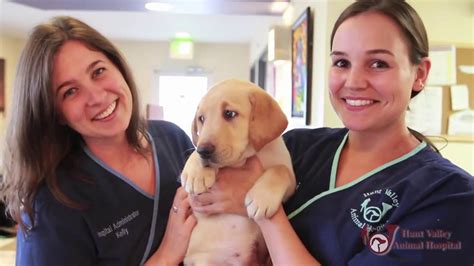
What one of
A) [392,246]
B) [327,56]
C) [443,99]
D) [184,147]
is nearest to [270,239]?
[392,246]

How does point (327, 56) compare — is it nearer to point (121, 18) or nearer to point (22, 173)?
point (22, 173)

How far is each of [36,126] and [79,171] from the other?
158 millimetres

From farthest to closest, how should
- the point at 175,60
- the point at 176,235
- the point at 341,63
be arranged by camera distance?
the point at 175,60 → the point at 176,235 → the point at 341,63

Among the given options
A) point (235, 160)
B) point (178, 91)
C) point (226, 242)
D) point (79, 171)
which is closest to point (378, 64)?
point (235, 160)

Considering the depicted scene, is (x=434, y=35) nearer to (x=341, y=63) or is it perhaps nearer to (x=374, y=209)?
(x=341, y=63)

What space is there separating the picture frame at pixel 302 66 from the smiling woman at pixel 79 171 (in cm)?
151

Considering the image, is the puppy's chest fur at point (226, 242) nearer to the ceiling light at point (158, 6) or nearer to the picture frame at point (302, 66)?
Answer: the picture frame at point (302, 66)

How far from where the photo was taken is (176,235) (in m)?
1.17

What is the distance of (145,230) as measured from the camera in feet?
3.85

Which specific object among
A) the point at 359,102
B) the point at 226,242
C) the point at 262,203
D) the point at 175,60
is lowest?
the point at 226,242

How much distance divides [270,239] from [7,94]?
5.86 metres

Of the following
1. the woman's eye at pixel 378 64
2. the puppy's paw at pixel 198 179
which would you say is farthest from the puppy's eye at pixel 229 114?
the woman's eye at pixel 378 64

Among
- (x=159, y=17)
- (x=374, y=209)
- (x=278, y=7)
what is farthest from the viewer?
(x=159, y=17)

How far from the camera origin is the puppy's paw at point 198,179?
110 centimetres
